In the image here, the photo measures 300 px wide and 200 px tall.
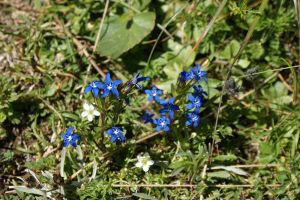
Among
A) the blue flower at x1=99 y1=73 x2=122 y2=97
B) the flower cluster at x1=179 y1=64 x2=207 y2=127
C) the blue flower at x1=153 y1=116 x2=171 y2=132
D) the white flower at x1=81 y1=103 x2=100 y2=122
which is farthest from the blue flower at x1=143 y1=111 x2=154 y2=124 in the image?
the blue flower at x1=99 y1=73 x2=122 y2=97

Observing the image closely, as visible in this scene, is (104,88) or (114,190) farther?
(114,190)

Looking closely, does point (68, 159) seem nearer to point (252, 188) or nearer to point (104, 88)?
point (104, 88)

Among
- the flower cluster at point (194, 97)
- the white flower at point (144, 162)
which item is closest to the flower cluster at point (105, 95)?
the white flower at point (144, 162)

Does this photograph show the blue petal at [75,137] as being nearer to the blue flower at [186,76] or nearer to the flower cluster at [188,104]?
the flower cluster at [188,104]

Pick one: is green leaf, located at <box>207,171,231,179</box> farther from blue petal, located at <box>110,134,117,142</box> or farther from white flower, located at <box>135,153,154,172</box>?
blue petal, located at <box>110,134,117,142</box>

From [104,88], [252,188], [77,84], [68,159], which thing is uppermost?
[77,84]

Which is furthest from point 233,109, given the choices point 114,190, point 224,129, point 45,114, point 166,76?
point 45,114
